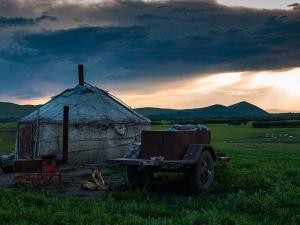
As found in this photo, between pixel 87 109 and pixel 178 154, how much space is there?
11.1m

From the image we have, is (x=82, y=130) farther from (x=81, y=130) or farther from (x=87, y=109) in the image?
(x=87, y=109)

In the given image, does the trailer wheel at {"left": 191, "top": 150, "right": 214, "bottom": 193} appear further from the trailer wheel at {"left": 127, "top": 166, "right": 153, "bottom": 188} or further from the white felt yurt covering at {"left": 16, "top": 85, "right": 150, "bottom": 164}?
the white felt yurt covering at {"left": 16, "top": 85, "right": 150, "bottom": 164}

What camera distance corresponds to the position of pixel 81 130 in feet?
72.1

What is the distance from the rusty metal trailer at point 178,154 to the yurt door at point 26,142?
405 inches

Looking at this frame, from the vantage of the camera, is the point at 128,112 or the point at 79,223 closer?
the point at 79,223

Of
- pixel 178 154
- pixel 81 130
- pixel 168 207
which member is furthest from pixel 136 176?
pixel 81 130

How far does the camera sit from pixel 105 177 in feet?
55.2

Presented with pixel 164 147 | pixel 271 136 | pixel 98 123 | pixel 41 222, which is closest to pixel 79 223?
pixel 41 222

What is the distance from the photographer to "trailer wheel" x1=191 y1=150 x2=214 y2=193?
1248 cm

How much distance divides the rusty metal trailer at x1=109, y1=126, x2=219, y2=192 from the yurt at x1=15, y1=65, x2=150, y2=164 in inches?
352

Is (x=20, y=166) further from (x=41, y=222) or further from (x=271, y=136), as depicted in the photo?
(x=271, y=136)

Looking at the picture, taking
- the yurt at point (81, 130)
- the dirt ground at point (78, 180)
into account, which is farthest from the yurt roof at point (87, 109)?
the dirt ground at point (78, 180)

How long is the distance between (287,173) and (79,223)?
914 cm

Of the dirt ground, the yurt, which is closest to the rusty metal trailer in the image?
the dirt ground
